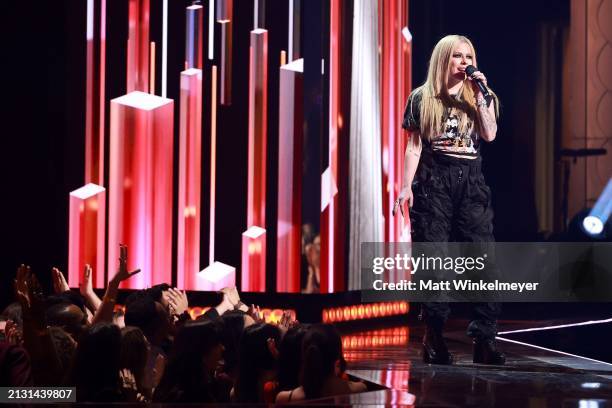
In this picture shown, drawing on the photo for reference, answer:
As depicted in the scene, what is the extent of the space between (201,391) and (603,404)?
58.5 inches

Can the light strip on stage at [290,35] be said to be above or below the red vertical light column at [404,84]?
above

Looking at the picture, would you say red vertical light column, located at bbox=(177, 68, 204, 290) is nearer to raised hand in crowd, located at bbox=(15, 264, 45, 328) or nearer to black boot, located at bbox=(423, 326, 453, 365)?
black boot, located at bbox=(423, 326, 453, 365)

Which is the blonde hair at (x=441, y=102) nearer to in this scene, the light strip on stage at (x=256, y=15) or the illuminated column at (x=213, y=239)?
the light strip on stage at (x=256, y=15)

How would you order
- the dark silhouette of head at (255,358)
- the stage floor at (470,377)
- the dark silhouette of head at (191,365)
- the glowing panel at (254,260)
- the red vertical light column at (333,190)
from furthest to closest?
the glowing panel at (254,260)
the red vertical light column at (333,190)
the stage floor at (470,377)
the dark silhouette of head at (255,358)
the dark silhouette of head at (191,365)

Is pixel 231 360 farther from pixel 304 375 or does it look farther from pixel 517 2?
pixel 517 2

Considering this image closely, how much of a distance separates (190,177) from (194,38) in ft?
2.97

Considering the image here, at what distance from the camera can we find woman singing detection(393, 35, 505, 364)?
17.5ft

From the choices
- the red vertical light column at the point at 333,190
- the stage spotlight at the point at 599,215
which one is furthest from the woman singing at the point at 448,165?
the red vertical light column at the point at 333,190

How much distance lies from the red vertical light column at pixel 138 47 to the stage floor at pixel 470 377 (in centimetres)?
220

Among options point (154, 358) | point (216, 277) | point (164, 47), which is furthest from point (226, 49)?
point (154, 358)

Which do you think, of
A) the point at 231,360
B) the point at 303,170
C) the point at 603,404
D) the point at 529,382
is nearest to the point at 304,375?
the point at 231,360

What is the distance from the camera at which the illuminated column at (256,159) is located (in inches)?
270

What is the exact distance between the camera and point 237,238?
273 inches

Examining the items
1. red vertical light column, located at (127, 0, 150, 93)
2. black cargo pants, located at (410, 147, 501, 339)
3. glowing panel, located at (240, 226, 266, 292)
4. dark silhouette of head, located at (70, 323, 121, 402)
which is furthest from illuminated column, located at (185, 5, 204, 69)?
dark silhouette of head, located at (70, 323, 121, 402)
